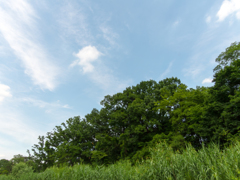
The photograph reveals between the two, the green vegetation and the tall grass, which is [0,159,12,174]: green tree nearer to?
the green vegetation

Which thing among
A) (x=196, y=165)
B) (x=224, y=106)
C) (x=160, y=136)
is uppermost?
(x=224, y=106)

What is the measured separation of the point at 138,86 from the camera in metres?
32.8

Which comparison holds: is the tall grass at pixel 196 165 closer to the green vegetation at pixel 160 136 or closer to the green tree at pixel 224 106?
the green vegetation at pixel 160 136

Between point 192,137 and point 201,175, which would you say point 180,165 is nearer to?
point 201,175

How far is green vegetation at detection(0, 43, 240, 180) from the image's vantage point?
5.57m

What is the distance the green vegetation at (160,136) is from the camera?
5570 mm

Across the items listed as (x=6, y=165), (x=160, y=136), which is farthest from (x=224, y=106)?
(x=6, y=165)

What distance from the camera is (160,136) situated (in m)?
22.4

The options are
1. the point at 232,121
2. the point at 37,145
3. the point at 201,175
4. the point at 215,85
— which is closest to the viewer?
the point at 201,175

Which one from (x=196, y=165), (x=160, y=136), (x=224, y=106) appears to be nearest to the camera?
(x=196, y=165)

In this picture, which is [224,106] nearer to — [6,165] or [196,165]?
[196,165]

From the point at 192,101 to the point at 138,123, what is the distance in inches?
401

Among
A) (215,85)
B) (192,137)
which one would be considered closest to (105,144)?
(192,137)

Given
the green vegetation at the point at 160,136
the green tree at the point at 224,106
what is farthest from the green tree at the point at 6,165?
the green tree at the point at 224,106
